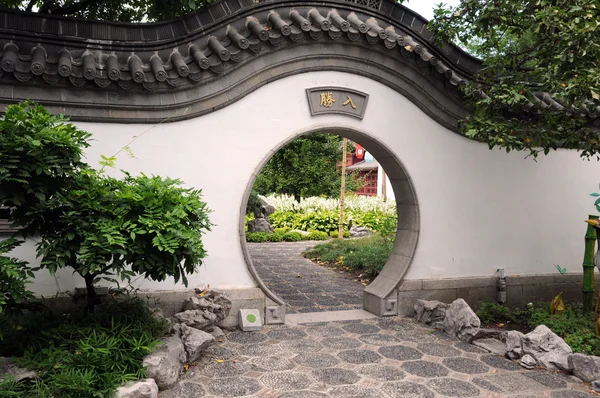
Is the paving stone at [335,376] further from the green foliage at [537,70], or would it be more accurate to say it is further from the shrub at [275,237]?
the shrub at [275,237]

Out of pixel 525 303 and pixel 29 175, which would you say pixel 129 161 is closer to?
pixel 29 175

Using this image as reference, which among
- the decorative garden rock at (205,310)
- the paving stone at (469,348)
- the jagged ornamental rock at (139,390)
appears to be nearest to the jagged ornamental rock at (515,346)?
the paving stone at (469,348)

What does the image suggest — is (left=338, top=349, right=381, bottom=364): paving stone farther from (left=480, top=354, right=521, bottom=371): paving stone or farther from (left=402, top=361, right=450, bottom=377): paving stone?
(left=480, top=354, right=521, bottom=371): paving stone

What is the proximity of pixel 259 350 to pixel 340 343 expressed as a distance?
1.03m

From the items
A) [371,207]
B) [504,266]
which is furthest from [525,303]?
[371,207]

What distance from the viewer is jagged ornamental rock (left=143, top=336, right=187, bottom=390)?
4375mm

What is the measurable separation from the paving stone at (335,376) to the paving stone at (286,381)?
139 millimetres

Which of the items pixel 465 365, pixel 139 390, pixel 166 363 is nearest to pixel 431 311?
pixel 465 365

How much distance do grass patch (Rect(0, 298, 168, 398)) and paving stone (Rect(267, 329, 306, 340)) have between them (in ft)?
5.40

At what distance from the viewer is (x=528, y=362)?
536 cm

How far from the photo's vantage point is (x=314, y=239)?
1792 cm

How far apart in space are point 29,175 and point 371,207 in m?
18.1

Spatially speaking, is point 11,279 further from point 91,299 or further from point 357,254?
point 357,254

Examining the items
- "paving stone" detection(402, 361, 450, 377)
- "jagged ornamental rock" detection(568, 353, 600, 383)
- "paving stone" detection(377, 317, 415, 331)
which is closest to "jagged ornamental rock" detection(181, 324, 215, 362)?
"paving stone" detection(402, 361, 450, 377)
